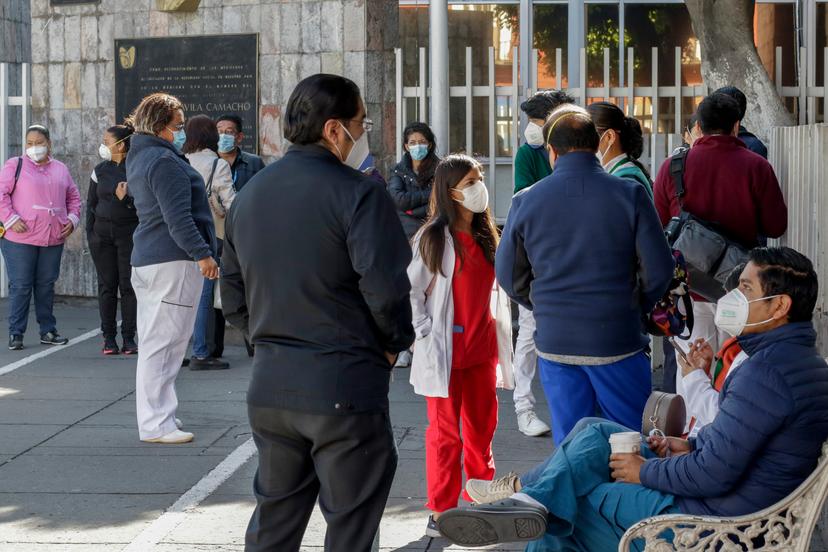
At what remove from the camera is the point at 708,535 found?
432 centimetres

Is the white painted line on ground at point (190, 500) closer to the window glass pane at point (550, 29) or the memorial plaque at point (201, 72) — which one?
the memorial plaque at point (201, 72)

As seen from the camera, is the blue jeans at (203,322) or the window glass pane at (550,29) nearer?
the blue jeans at (203,322)

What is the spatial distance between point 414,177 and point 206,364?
7.11 ft

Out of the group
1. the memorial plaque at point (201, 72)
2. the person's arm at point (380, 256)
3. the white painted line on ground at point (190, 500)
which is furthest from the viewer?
the memorial plaque at point (201, 72)

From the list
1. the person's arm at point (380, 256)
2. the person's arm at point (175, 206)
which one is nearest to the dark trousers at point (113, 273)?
the person's arm at point (175, 206)

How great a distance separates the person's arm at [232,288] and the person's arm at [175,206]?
9.61ft

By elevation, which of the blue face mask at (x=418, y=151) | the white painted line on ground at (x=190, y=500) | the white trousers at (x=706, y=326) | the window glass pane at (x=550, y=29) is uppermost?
the window glass pane at (x=550, y=29)

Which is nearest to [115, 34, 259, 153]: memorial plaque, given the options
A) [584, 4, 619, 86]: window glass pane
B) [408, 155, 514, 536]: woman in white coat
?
[584, 4, 619, 86]: window glass pane

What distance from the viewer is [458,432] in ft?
19.9

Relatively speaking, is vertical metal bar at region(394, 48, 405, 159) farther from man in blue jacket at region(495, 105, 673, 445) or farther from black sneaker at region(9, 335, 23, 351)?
man in blue jacket at region(495, 105, 673, 445)

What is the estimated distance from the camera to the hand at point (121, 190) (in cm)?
1070

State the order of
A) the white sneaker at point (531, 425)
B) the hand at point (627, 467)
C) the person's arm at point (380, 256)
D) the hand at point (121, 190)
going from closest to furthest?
the person's arm at point (380, 256)
the hand at point (627, 467)
the white sneaker at point (531, 425)
the hand at point (121, 190)

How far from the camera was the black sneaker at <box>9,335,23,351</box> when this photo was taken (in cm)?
1116

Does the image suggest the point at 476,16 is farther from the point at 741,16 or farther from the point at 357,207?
the point at 357,207
